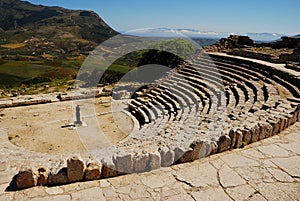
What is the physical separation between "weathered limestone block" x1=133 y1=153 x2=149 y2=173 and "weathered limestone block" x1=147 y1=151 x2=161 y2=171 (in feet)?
0.21

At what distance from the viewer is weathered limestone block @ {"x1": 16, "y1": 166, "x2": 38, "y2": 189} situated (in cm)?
355

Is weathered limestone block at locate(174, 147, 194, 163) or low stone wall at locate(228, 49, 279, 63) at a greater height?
low stone wall at locate(228, 49, 279, 63)

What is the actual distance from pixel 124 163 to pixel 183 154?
42.4 inches

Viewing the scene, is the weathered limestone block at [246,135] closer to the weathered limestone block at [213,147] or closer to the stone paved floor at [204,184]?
the stone paved floor at [204,184]

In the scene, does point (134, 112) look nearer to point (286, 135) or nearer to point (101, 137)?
point (101, 137)

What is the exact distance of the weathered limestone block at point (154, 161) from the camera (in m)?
4.13

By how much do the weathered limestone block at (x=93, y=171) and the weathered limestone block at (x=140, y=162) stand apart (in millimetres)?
568

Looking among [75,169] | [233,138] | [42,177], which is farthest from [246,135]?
[42,177]

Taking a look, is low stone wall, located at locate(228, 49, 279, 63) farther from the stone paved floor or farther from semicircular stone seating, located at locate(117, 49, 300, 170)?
the stone paved floor

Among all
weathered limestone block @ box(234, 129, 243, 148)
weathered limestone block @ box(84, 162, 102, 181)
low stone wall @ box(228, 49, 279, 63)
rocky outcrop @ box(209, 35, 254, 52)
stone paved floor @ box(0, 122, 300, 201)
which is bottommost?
stone paved floor @ box(0, 122, 300, 201)

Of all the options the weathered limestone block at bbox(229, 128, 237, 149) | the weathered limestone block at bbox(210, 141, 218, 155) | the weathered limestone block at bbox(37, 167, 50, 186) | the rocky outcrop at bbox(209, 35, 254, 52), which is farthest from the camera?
the rocky outcrop at bbox(209, 35, 254, 52)

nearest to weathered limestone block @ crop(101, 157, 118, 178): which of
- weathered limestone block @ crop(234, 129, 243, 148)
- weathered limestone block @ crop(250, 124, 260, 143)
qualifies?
weathered limestone block @ crop(234, 129, 243, 148)

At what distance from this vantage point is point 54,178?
12.3ft

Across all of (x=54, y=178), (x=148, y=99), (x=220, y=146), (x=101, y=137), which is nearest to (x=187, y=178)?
(x=220, y=146)
